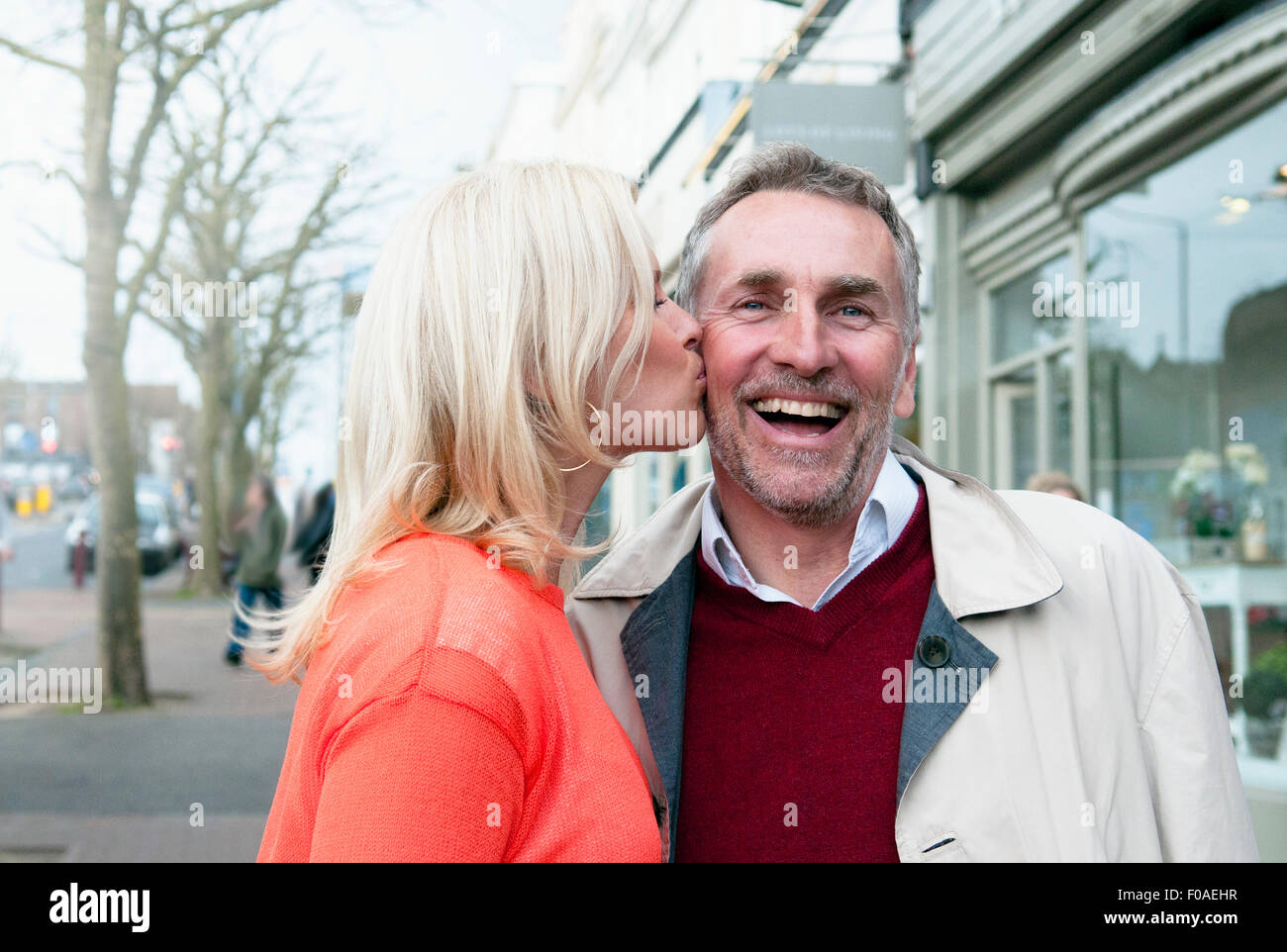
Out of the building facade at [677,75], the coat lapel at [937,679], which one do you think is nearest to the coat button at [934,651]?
the coat lapel at [937,679]

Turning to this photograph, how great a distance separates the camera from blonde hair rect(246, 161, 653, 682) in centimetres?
161

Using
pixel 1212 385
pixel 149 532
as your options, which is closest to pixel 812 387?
pixel 1212 385

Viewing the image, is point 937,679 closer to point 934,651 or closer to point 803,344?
point 934,651

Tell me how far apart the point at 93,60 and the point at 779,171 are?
286 inches

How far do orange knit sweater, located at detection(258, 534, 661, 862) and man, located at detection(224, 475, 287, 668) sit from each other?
9.78 m

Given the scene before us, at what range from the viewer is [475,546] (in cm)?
160

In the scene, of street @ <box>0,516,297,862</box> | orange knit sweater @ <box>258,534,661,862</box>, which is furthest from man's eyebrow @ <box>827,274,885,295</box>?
street @ <box>0,516,297,862</box>

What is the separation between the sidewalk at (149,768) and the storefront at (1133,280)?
4311mm

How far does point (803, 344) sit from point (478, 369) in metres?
0.77

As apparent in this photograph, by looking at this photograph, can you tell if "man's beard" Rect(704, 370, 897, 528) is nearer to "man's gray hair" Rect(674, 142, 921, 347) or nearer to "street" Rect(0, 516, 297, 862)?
"man's gray hair" Rect(674, 142, 921, 347)

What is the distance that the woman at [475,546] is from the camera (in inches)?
51.8

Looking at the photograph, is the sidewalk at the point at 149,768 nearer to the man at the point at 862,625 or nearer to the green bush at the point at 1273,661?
the man at the point at 862,625
